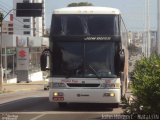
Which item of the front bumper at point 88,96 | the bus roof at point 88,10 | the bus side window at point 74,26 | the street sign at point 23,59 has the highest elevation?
the bus roof at point 88,10

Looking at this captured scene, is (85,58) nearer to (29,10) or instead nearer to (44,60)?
(44,60)

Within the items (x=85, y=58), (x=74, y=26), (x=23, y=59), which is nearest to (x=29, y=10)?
(x=23, y=59)

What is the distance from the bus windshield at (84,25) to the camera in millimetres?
20203

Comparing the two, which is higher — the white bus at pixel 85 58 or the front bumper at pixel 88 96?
the white bus at pixel 85 58

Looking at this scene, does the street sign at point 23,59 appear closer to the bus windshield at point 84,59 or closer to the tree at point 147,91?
the bus windshield at point 84,59

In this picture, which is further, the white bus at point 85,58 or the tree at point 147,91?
the white bus at point 85,58

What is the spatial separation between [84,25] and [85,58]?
1305 mm

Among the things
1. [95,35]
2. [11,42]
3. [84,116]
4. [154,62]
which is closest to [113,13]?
[95,35]

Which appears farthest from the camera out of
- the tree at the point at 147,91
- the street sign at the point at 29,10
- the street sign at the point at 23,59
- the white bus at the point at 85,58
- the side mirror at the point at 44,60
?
the street sign at the point at 23,59

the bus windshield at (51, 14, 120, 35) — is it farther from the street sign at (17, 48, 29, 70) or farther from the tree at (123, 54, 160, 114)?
the street sign at (17, 48, 29, 70)

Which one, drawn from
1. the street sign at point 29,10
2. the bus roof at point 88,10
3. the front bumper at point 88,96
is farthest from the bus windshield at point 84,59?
the street sign at point 29,10

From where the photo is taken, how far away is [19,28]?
140 metres

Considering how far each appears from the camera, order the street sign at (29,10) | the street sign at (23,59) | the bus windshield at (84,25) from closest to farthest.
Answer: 1. the bus windshield at (84,25)
2. the street sign at (29,10)
3. the street sign at (23,59)

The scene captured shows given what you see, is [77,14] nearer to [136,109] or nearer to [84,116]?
[84,116]
